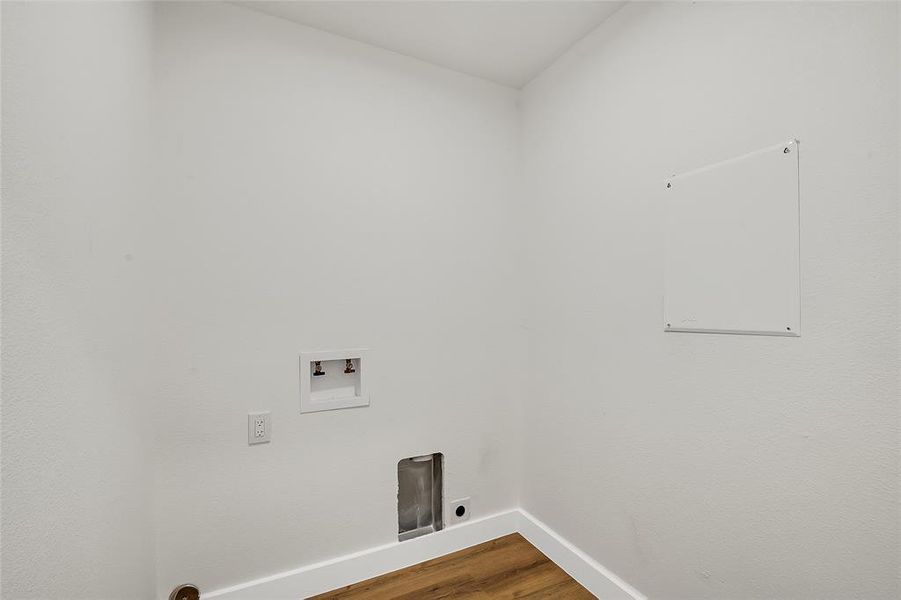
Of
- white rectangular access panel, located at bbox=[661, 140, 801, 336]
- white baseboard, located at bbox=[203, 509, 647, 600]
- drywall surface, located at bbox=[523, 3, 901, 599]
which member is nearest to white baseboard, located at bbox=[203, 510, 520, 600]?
white baseboard, located at bbox=[203, 509, 647, 600]

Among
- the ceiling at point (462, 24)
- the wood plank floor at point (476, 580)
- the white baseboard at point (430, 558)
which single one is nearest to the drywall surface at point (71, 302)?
the white baseboard at point (430, 558)

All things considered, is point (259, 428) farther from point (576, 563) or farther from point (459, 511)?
point (576, 563)

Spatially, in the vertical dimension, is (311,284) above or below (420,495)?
above

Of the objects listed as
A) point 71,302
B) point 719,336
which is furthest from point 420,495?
point 71,302

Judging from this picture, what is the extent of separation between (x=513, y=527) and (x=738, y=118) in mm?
2098

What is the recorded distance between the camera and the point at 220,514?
1613 millimetres

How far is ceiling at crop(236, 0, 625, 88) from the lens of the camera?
1653 millimetres

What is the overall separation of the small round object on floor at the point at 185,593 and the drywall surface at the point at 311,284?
4 cm

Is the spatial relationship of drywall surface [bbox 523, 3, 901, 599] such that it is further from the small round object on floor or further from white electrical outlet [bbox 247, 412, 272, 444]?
the small round object on floor

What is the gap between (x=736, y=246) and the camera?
1.29 meters

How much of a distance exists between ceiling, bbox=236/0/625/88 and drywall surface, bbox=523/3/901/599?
0.13m

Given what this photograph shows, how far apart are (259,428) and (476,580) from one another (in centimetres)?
116

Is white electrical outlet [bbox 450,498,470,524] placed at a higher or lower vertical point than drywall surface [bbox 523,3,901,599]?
lower

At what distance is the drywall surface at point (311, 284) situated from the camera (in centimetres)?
157
